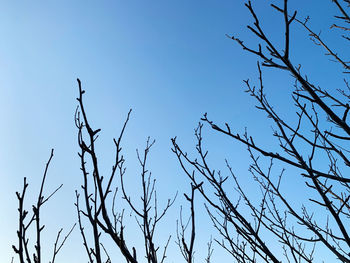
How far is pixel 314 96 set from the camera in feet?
5.03

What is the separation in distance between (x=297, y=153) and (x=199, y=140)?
1153 millimetres

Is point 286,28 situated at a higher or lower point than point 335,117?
higher

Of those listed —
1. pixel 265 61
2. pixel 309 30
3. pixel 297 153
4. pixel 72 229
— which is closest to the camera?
pixel 265 61

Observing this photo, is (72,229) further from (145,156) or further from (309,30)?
(309,30)

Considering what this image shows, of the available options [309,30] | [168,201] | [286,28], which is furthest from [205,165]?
[309,30]

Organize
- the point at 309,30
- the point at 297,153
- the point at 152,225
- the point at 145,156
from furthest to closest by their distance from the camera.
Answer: the point at 145,156
the point at 152,225
the point at 309,30
the point at 297,153

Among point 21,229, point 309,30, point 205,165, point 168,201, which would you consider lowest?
point 21,229

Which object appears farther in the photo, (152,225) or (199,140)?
(152,225)

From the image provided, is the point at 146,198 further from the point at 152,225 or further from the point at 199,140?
the point at 199,140

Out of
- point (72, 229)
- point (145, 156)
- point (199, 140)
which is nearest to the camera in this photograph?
point (72, 229)

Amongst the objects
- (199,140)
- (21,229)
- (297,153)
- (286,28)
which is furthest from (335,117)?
(21,229)

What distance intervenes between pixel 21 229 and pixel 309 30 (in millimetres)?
3424

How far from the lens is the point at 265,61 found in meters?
1.68

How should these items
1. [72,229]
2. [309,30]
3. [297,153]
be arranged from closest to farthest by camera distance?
[297,153], [72,229], [309,30]
